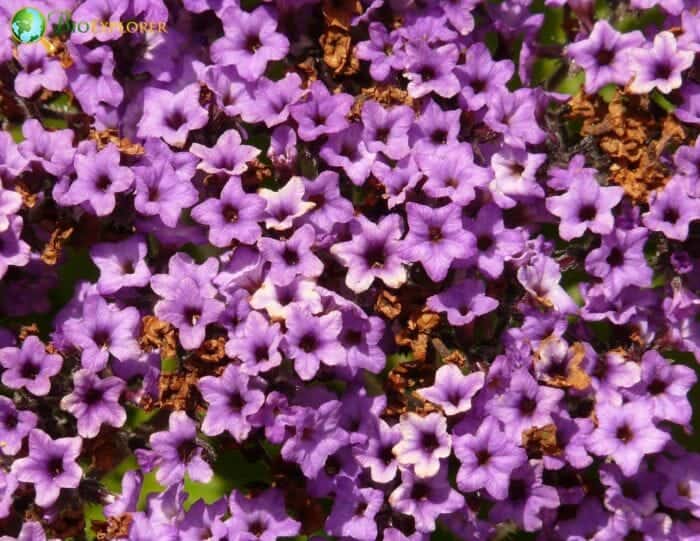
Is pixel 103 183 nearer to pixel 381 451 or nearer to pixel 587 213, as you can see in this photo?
pixel 381 451

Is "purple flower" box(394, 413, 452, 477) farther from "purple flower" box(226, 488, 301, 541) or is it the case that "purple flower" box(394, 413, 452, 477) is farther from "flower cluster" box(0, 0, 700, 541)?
"purple flower" box(226, 488, 301, 541)

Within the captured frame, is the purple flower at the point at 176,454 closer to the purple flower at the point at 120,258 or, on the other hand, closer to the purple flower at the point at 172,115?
the purple flower at the point at 120,258

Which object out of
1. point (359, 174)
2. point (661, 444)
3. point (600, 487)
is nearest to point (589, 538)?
point (600, 487)

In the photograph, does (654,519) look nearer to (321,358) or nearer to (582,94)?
(321,358)

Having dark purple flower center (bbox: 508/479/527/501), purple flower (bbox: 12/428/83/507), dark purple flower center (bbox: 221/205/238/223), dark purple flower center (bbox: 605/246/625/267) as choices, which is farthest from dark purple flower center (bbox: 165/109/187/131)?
dark purple flower center (bbox: 508/479/527/501)

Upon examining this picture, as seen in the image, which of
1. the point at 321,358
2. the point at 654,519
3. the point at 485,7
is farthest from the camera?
the point at 485,7

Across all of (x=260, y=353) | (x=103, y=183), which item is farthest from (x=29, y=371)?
(x=260, y=353)

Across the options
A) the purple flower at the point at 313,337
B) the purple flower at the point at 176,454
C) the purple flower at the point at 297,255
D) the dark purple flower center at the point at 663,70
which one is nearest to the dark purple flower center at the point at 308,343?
the purple flower at the point at 313,337
